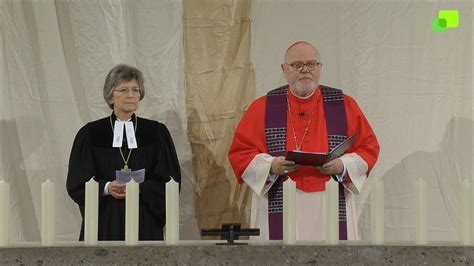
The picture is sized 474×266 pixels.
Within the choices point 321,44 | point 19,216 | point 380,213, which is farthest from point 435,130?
point 380,213

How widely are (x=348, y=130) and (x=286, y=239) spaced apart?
8.54ft

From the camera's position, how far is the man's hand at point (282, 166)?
5.46 metres

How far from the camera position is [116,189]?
18.7 feet

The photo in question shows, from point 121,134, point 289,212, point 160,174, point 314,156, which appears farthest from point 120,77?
point 289,212

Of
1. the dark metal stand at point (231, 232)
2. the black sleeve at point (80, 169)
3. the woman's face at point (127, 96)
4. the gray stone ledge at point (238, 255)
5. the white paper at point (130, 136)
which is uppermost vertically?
the woman's face at point (127, 96)

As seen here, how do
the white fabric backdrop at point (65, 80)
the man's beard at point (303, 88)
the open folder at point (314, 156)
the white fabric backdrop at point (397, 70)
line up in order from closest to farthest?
the open folder at point (314, 156) → the man's beard at point (303, 88) → the white fabric backdrop at point (65, 80) → the white fabric backdrop at point (397, 70)

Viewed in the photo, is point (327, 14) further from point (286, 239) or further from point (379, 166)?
point (286, 239)

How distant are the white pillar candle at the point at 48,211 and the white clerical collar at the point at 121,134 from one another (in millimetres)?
2627

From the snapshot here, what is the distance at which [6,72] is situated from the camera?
21.1 ft

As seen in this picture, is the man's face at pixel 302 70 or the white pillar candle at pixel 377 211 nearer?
the white pillar candle at pixel 377 211

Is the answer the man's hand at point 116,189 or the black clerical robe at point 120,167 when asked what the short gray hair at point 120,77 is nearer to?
the black clerical robe at point 120,167

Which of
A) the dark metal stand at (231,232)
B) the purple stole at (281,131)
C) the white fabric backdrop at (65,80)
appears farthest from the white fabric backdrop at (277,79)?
the dark metal stand at (231,232)

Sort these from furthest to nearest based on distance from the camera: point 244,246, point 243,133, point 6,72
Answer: point 6,72
point 243,133
point 244,246

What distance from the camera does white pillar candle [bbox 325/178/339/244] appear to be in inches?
133
